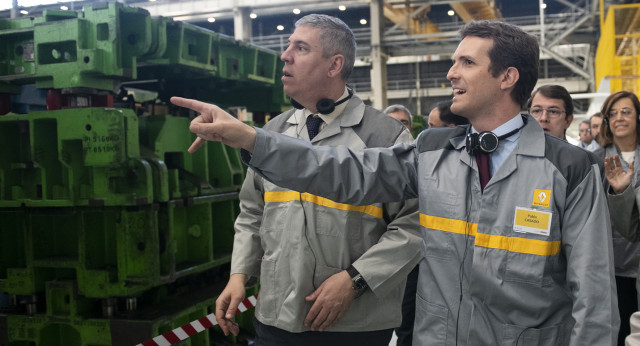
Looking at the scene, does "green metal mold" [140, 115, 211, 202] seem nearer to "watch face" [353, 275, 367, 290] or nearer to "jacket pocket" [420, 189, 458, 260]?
"watch face" [353, 275, 367, 290]

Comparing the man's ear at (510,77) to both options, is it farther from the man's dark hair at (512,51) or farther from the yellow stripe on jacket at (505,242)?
the yellow stripe on jacket at (505,242)

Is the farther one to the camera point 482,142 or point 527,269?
point 482,142

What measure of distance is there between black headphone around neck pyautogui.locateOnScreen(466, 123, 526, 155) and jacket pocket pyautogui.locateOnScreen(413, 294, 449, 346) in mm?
496

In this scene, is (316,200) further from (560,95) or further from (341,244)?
(560,95)

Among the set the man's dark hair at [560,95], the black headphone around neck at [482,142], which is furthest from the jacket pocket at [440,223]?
the man's dark hair at [560,95]

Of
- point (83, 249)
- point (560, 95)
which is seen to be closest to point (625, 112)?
point (560, 95)

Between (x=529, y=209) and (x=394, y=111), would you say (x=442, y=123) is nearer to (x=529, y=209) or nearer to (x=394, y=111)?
(x=394, y=111)

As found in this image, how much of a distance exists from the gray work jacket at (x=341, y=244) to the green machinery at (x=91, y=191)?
138cm

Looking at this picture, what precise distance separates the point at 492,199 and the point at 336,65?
0.98 m

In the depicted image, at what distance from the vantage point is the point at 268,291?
2289 mm

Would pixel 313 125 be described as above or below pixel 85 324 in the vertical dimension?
above

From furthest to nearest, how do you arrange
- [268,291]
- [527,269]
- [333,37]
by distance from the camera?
[333,37], [268,291], [527,269]

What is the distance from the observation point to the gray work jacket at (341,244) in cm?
221

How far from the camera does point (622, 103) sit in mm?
3812
